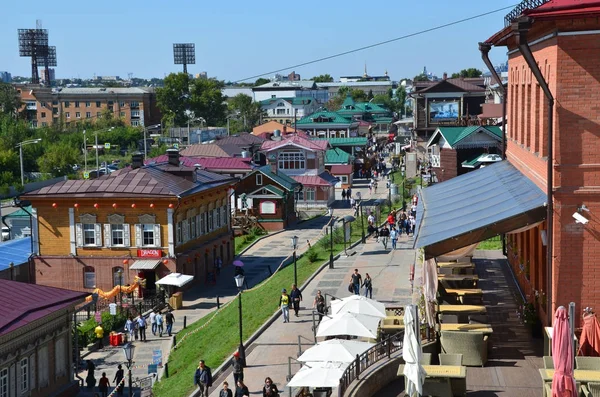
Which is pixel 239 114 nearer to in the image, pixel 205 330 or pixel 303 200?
pixel 303 200

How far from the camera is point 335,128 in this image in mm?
119250

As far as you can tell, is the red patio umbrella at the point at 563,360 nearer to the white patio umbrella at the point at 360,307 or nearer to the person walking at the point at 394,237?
the white patio umbrella at the point at 360,307

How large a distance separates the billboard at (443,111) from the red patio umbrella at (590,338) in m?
72.6

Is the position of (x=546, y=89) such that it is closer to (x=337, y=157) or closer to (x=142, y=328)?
(x=142, y=328)

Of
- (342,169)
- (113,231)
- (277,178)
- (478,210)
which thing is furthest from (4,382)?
(342,169)

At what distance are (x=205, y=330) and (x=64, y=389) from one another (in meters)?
7.13

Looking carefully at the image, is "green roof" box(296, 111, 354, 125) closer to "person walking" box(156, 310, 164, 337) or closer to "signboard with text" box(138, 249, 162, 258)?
"signboard with text" box(138, 249, 162, 258)

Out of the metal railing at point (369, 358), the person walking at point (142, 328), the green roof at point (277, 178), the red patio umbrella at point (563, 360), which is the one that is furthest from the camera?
the green roof at point (277, 178)

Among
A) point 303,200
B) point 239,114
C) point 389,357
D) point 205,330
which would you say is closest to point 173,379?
point 205,330

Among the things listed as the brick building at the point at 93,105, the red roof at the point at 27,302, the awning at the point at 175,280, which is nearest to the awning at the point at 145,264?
the awning at the point at 175,280

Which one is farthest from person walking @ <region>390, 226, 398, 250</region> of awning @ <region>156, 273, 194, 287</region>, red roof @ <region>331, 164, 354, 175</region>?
red roof @ <region>331, 164, 354, 175</region>

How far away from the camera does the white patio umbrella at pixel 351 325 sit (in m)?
23.7

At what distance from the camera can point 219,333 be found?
34406 mm

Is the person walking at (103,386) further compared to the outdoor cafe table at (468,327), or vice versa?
the person walking at (103,386)
